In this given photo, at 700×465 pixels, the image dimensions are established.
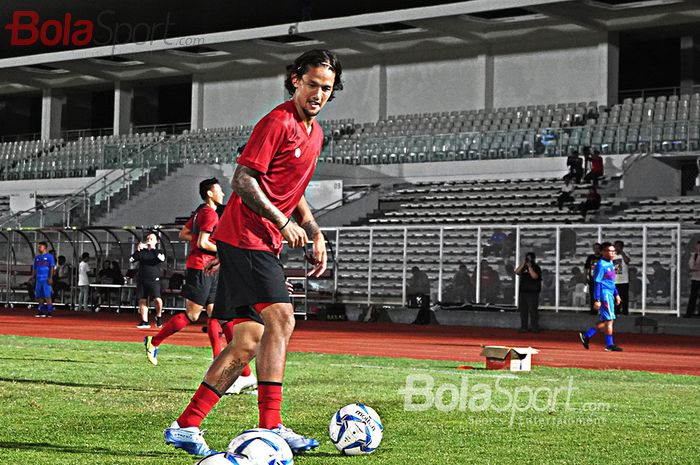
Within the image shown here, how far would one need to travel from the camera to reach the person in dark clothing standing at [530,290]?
85.0ft

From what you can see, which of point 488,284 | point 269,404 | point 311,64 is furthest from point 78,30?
point 269,404

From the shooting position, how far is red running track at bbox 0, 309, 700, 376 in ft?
57.4

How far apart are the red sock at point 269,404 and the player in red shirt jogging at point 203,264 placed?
153 inches

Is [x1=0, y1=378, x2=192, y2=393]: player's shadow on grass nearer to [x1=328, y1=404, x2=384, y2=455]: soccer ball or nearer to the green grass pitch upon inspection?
the green grass pitch

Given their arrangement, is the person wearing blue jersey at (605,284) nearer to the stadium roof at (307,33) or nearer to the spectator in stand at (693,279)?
the spectator in stand at (693,279)

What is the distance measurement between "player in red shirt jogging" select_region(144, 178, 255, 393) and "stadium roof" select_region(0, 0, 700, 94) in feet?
95.3

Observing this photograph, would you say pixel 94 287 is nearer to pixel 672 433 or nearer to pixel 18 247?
pixel 18 247

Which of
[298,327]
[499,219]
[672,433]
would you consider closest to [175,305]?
[298,327]

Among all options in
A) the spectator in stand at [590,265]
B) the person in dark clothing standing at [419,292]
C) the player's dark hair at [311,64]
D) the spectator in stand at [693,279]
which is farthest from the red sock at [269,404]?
the person in dark clothing standing at [419,292]

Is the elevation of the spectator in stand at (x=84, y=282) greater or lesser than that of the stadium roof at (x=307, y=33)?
lesser

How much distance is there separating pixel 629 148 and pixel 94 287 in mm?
16953

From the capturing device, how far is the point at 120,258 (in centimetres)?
3372

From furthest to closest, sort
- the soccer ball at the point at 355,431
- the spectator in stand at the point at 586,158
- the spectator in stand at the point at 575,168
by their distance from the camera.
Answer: the spectator in stand at the point at 586,158
the spectator in stand at the point at 575,168
the soccer ball at the point at 355,431

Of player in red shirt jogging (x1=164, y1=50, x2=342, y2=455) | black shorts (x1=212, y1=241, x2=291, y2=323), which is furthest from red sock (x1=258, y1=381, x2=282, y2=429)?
black shorts (x1=212, y1=241, x2=291, y2=323)
